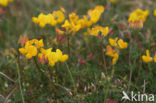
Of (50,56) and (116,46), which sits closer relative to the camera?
(50,56)

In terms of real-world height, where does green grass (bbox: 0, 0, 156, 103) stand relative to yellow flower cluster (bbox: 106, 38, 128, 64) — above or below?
below

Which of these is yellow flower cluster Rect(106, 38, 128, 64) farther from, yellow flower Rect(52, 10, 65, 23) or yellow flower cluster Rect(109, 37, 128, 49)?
yellow flower Rect(52, 10, 65, 23)

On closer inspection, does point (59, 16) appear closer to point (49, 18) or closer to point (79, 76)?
point (49, 18)

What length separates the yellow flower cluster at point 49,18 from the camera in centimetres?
253

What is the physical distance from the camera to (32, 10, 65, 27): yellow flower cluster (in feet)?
8.30

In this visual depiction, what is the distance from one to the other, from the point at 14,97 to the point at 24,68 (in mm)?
340

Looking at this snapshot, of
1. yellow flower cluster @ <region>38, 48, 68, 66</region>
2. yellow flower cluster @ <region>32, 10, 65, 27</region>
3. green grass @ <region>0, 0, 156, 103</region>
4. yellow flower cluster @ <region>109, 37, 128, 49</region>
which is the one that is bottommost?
green grass @ <region>0, 0, 156, 103</region>

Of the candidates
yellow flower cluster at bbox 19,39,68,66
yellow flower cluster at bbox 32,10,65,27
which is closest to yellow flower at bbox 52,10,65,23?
yellow flower cluster at bbox 32,10,65,27

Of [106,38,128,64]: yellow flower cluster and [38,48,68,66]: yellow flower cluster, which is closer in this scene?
[38,48,68,66]: yellow flower cluster

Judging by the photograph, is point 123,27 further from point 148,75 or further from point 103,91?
point 103,91

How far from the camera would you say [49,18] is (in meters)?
2.57

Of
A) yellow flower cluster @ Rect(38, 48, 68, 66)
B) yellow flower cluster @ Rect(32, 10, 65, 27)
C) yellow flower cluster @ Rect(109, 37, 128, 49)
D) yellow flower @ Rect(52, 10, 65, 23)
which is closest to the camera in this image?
yellow flower cluster @ Rect(38, 48, 68, 66)

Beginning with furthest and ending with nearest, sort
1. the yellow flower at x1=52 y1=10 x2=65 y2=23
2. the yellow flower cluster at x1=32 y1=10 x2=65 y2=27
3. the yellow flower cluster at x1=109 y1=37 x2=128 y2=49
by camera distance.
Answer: the yellow flower at x1=52 y1=10 x2=65 y2=23 < the yellow flower cluster at x1=32 y1=10 x2=65 y2=27 < the yellow flower cluster at x1=109 y1=37 x2=128 y2=49

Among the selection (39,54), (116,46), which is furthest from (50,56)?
(116,46)
